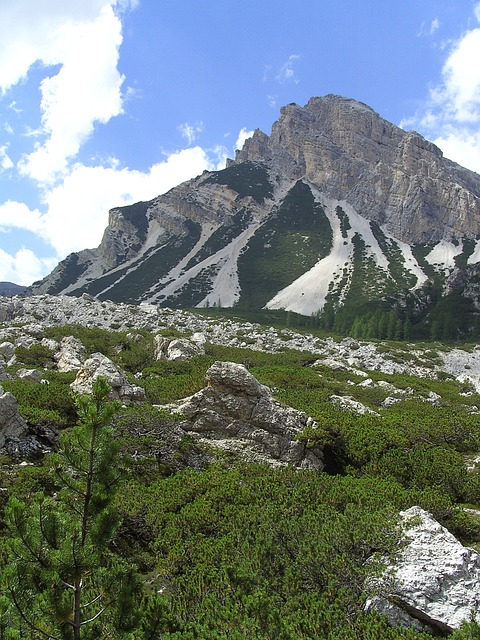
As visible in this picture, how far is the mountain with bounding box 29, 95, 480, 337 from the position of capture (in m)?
122

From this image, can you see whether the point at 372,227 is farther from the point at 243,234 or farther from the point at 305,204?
the point at 243,234

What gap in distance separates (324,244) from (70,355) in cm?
13645

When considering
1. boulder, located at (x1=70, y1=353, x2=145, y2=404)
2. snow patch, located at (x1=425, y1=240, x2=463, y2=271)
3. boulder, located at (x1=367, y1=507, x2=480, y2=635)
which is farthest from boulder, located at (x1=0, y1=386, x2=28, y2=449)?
snow patch, located at (x1=425, y1=240, x2=463, y2=271)

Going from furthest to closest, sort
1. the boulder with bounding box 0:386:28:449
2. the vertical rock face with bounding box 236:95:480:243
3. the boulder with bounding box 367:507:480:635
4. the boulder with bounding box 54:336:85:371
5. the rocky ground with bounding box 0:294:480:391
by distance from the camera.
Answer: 1. the vertical rock face with bounding box 236:95:480:243
2. the rocky ground with bounding box 0:294:480:391
3. the boulder with bounding box 54:336:85:371
4. the boulder with bounding box 0:386:28:449
5. the boulder with bounding box 367:507:480:635

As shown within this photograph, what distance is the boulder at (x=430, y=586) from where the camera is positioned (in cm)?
682

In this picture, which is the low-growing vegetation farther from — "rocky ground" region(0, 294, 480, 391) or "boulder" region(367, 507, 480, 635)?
"rocky ground" region(0, 294, 480, 391)

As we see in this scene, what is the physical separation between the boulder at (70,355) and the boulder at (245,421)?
36.5ft

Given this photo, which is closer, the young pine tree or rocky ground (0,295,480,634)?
the young pine tree

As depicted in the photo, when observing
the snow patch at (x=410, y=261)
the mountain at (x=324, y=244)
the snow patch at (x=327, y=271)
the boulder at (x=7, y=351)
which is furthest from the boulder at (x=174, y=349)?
the snow patch at (x=410, y=261)

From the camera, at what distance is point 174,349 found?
31938 millimetres

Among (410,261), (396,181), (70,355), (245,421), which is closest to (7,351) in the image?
(70,355)

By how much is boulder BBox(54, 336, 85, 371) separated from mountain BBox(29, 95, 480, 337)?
73254 mm

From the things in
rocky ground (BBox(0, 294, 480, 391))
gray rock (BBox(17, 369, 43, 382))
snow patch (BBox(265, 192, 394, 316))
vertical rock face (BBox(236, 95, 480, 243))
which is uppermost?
vertical rock face (BBox(236, 95, 480, 243))

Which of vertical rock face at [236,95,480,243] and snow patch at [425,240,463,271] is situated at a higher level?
vertical rock face at [236,95,480,243]
